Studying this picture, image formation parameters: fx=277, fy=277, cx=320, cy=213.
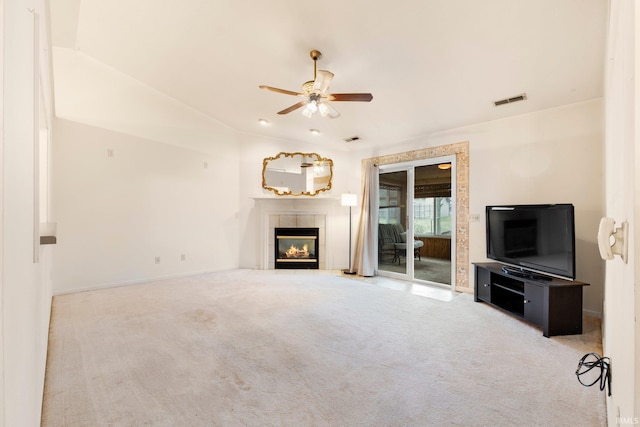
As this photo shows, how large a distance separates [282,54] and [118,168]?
3.22 metres

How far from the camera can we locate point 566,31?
92.7 inches

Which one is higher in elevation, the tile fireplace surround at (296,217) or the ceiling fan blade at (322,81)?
the ceiling fan blade at (322,81)

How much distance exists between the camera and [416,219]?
5.39m

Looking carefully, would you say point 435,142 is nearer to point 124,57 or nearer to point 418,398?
point 418,398

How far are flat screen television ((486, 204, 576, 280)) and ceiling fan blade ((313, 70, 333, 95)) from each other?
272 cm

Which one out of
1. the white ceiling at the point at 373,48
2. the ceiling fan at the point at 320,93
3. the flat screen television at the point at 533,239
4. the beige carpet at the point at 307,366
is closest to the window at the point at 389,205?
the white ceiling at the point at 373,48

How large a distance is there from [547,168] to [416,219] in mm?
2222

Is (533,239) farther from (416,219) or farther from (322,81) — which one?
(322,81)

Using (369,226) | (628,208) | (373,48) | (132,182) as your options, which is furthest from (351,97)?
(132,182)

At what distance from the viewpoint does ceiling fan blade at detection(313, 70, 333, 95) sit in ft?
8.98

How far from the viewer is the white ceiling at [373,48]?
2404 millimetres

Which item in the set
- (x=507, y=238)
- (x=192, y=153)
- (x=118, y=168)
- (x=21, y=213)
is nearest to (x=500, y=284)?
(x=507, y=238)

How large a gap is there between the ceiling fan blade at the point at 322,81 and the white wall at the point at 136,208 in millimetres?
3411

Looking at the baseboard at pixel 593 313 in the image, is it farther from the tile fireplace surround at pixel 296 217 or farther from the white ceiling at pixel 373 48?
the tile fireplace surround at pixel 296 217
